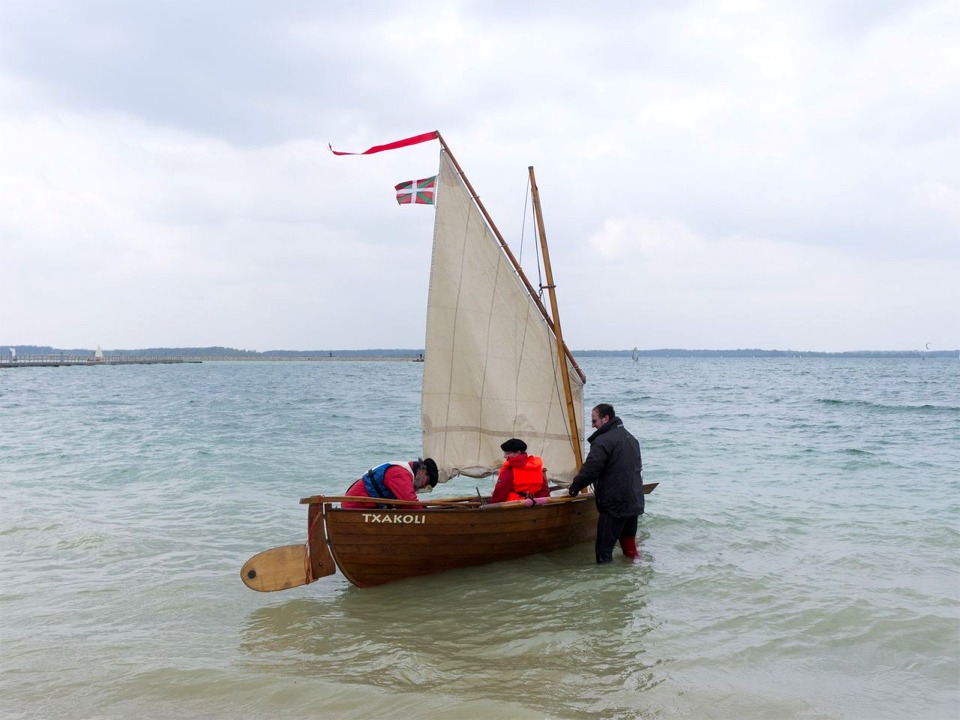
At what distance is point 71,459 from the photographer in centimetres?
2094

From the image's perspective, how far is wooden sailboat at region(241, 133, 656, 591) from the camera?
30.4ft

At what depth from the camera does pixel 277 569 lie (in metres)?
8.47

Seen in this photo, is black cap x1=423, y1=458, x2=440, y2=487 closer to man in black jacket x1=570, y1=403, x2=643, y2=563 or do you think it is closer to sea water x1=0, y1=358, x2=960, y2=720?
sea water x1=0, y1=358, x2=960, y2=720

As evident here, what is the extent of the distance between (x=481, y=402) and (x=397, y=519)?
A: 2.91 m

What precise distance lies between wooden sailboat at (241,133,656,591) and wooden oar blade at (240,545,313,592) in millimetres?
578

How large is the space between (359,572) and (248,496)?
7988 millimetres

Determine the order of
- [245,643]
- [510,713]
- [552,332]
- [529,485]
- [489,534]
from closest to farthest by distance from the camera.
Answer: [510,713] → [245,643] → [489,534] → [529,485] → [552,332]

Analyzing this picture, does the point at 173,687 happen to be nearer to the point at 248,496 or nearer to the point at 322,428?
the point at 248,496

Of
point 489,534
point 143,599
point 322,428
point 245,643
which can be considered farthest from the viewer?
point 322,428

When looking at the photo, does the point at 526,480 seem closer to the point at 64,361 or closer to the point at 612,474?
the point at 612,474

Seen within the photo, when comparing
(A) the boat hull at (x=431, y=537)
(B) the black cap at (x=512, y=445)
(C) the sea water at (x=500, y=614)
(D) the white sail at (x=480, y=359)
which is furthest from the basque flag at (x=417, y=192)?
(C) the sea water at (x=500, y=614)

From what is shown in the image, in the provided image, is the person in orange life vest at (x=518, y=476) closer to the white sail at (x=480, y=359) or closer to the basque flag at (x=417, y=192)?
the white sail at (x=480, y=359)

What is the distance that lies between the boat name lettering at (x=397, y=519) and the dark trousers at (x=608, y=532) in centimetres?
277

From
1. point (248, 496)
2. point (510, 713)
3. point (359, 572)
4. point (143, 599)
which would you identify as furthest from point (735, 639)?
point (248, 496)
